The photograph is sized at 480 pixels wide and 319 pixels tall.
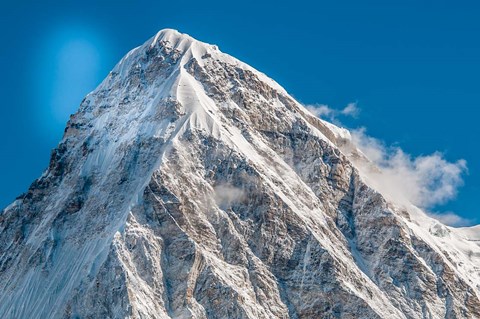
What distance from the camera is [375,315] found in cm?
19962

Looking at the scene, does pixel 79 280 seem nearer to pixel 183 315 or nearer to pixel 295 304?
pixel 183 315

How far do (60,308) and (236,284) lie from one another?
1111 inches

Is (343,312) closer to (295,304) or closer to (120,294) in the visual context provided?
(295,304)

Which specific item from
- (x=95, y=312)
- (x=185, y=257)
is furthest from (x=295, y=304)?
(x=95, y=312)

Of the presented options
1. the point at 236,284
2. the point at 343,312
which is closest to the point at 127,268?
the point at 236,284

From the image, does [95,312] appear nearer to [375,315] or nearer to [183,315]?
[183,315]

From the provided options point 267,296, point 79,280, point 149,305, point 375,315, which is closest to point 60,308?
point 79,280

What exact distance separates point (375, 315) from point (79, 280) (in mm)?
47171

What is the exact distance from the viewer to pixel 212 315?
627ft

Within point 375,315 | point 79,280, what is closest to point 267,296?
point 375,315

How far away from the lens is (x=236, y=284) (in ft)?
645

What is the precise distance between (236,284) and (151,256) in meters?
13.9

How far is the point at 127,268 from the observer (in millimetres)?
192750

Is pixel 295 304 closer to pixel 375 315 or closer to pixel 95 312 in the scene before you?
pixel 375 315
